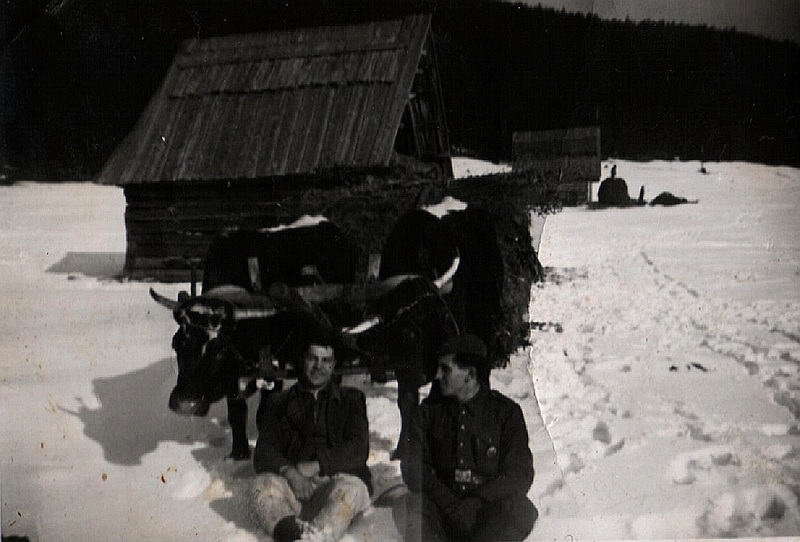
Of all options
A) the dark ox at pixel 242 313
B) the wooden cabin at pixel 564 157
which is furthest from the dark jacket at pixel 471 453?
the wooden cabin at pixel 564 157

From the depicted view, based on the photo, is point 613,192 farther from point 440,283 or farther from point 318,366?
point 318,366

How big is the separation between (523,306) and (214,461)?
3.99 feet

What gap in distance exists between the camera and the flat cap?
231cm

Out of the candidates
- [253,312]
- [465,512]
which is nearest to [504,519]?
[465,512]

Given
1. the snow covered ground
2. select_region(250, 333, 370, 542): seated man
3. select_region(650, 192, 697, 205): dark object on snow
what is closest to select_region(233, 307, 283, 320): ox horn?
select_region(250, 333, 370, 542): seated man

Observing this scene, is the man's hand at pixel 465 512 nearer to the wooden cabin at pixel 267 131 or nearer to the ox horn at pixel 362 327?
the ox horn at pixel 362 327

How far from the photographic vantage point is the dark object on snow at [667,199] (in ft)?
8.31

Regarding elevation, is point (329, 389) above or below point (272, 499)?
above

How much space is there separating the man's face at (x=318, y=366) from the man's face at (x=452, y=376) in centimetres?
38

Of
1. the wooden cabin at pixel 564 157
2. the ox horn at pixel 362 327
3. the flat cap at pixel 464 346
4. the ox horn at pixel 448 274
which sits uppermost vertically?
the wooden cabin at pixel 564 157

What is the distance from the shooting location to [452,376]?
7.64 feet

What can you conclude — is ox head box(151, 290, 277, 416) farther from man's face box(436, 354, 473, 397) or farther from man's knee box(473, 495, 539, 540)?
man's knee box(473, 495, 539, 540)

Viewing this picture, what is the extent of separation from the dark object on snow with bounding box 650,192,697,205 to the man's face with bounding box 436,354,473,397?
0.95 metres

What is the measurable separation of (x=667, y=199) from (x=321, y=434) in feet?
4.90
